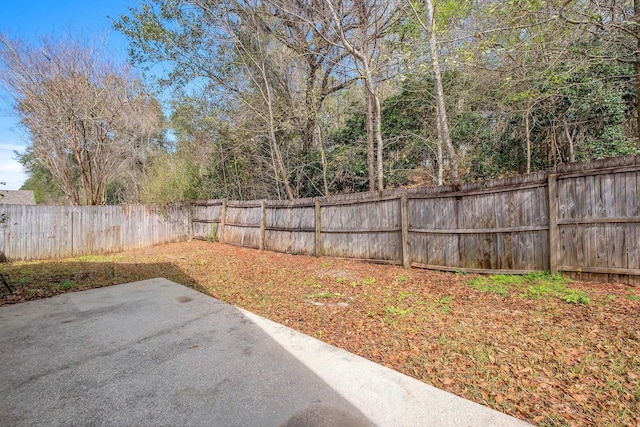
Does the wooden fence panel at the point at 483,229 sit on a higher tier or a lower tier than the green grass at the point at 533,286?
higher

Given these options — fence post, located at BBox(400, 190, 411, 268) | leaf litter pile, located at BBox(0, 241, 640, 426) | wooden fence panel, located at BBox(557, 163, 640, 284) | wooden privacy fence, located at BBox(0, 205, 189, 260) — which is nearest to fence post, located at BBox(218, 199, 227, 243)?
wooden privacy fence, located at BBox(0, 205, 189, 260)

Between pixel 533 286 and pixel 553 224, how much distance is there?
89cm

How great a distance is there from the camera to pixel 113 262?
660 cm

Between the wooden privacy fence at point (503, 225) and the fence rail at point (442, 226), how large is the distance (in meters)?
0.01

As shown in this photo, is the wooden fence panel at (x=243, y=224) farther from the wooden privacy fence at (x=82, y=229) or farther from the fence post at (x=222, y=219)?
the wooden privacy fence at (x=82, y=229)

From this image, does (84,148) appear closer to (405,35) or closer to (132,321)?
(132,321)

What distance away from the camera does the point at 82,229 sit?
25.8ft

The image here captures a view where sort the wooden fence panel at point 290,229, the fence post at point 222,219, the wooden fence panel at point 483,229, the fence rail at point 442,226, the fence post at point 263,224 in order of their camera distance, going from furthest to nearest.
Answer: the fence post at point 222,219, the fence post at point 263,224, the wooden fence panel at point 290,229, the wooden fence panel at point 483,229, the fence rail at point 442,226

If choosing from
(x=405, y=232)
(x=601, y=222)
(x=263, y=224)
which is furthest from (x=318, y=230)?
(x=601, y=222)

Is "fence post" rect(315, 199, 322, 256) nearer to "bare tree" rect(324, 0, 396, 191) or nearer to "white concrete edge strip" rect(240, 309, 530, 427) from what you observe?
"bare tree" rect(324, 0, 396, 191)

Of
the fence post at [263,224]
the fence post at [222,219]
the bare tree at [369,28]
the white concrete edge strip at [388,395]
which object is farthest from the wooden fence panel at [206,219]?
the white concrete edge strip at [388,395]

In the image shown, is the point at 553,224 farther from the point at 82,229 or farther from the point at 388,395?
the point at 82,229

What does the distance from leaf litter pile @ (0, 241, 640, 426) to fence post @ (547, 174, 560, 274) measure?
225mm

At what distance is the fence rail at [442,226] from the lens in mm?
3447
